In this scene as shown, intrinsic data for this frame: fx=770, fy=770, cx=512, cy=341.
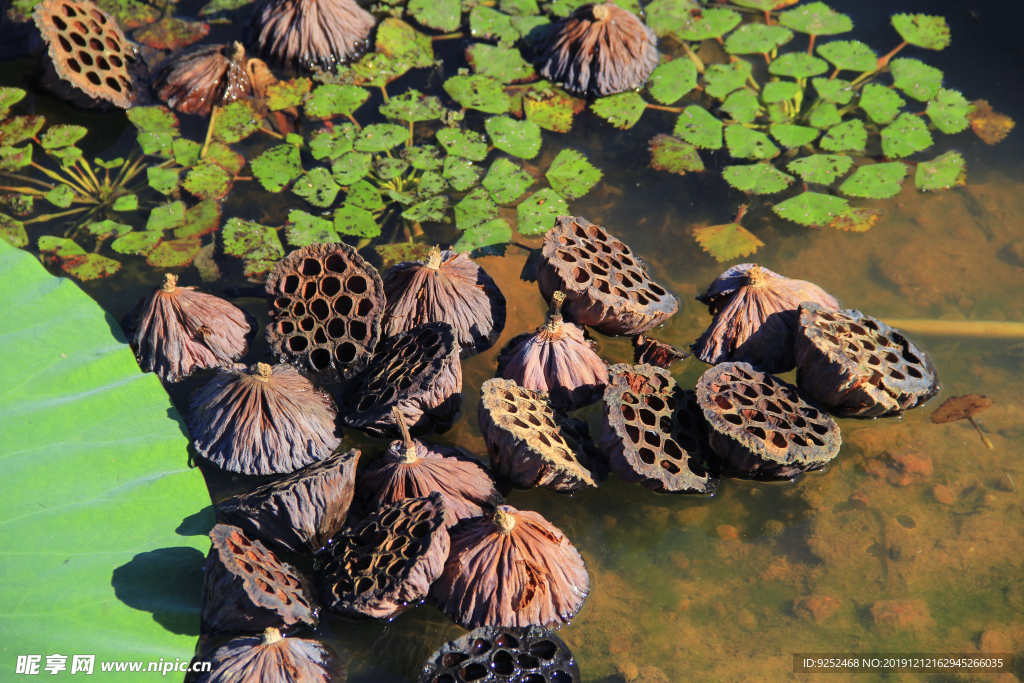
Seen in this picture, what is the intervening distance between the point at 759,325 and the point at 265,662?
3783 millimetres

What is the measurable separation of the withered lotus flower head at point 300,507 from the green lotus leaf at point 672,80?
4912 mm

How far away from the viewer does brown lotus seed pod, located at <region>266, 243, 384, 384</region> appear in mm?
5234

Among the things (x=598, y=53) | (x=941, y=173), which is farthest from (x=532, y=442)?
(x=941, y=173)

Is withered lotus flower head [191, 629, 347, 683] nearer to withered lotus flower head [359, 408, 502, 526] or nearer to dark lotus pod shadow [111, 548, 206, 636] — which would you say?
dark lotus pod shadow [111, 548, 206, 636]

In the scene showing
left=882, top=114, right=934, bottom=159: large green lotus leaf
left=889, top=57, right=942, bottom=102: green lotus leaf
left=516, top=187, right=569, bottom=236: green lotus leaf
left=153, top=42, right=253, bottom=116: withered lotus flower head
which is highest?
left=889, top=57, right=942, bottom=102: green lotus leaf

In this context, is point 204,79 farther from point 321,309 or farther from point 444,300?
point 444,300

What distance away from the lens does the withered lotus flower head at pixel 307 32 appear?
7.48 meters

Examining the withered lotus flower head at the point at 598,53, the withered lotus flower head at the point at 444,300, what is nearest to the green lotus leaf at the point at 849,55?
the withered lotus flower head at the point at 598,53

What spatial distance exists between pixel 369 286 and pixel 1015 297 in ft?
16.7

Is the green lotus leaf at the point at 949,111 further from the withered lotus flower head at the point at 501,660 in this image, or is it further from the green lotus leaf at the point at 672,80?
the withered lotus flower head at the point at 501,660

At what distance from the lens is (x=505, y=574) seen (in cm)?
417

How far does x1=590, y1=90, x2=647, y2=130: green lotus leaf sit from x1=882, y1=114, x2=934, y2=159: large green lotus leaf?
2248 mm

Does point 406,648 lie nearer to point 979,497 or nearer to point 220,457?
point 220,457

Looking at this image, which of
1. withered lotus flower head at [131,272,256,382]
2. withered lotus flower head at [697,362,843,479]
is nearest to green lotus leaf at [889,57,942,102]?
withered lotus flower head at [697,362,843,479]
